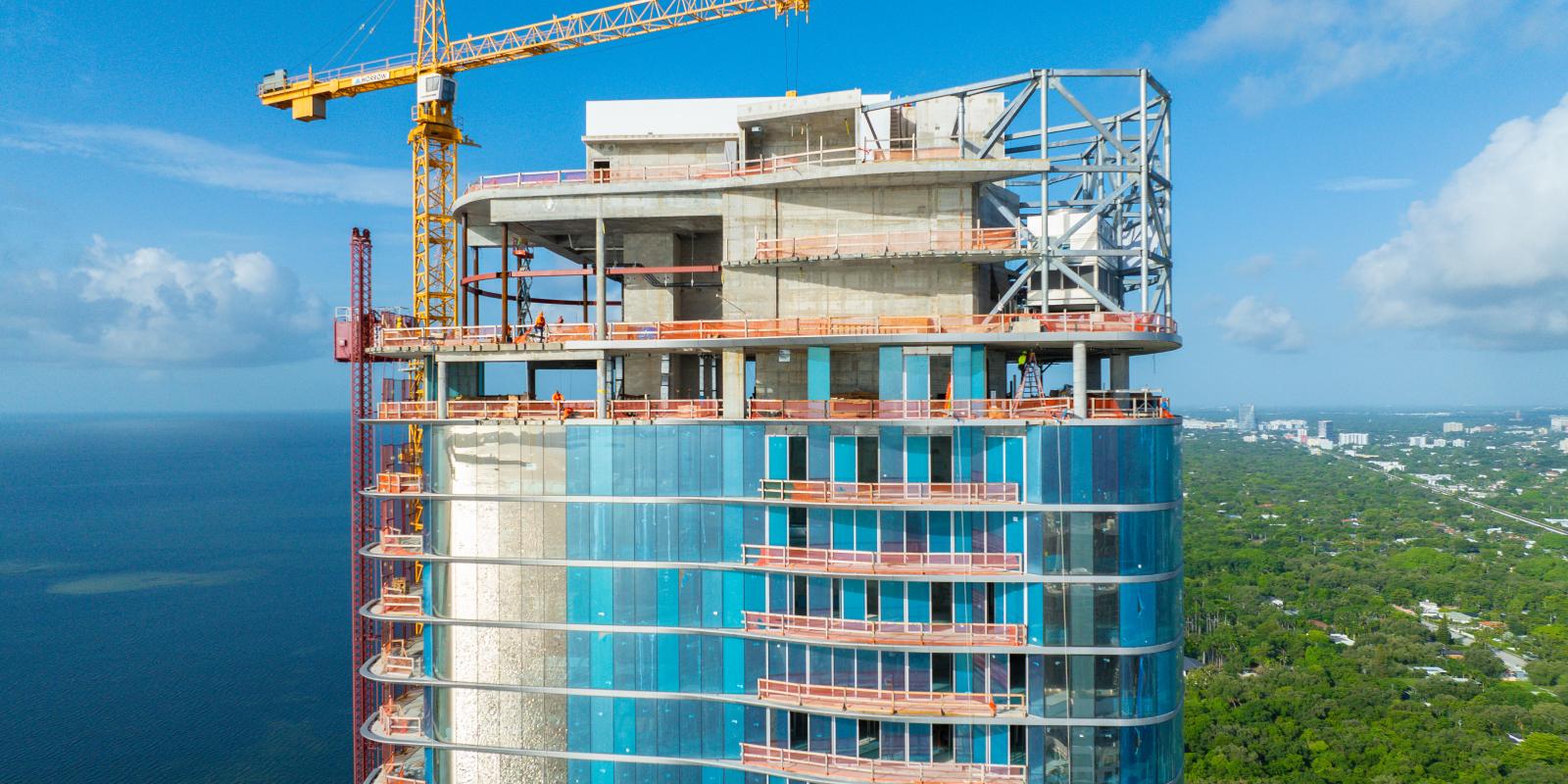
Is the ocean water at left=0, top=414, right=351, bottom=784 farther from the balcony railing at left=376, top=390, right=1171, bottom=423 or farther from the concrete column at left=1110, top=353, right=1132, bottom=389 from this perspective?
the concrete column at left=1110, top=353, right=1132, bottom=389

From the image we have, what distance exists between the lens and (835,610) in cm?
2688

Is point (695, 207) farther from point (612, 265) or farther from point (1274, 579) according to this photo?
point (1274, 579)

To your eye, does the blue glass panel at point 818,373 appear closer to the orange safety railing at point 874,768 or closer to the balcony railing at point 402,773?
the orange safety railing at point 874,768

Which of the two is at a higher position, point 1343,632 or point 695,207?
point 695,207

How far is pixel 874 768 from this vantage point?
2655 cm

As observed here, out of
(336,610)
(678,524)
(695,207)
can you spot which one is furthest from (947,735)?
(336,610)

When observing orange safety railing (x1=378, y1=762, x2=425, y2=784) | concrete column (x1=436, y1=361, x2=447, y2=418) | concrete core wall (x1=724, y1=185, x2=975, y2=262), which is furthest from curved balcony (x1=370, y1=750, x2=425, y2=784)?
concrete core wall (x1=724, y1=185, x2=975, y2=262)

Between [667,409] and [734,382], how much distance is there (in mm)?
3001

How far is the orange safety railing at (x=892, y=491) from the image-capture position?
25.7m

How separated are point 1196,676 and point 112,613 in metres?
160

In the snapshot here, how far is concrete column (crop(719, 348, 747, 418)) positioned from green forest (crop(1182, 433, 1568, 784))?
7960 cm

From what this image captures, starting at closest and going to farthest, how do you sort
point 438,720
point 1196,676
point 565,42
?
point 438,720
point 565,42
point 1196,676

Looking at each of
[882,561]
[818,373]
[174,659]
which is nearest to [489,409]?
[818,373]

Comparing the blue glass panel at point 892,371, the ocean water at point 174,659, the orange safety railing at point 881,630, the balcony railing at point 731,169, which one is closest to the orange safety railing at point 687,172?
the balcony railing at point 731,169
